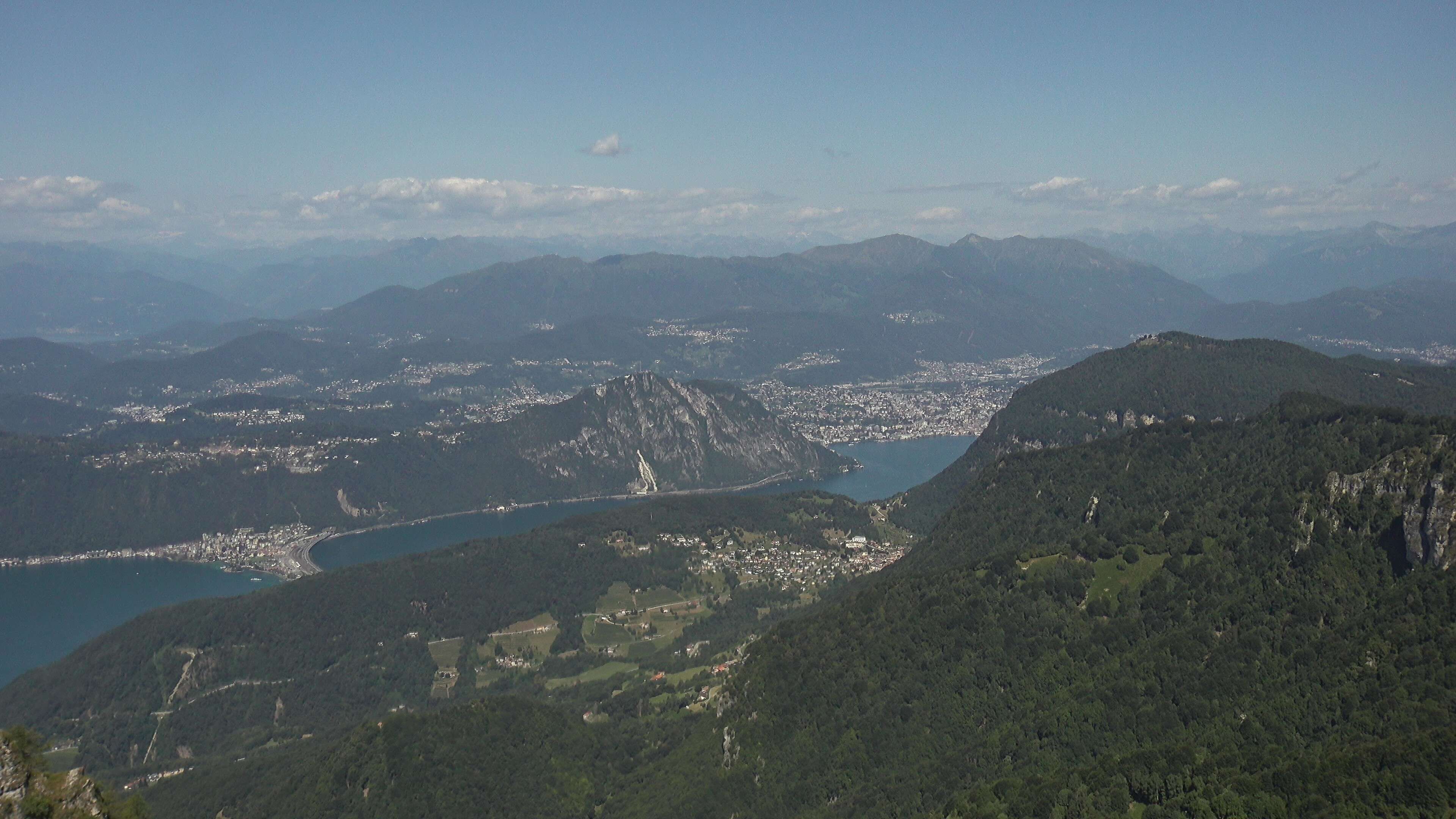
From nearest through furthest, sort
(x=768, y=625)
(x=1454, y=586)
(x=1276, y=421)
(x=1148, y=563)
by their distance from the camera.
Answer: (x=1454, y=586), (x=1148, y=563), (x=1276, y=421), (x=768, y=625)

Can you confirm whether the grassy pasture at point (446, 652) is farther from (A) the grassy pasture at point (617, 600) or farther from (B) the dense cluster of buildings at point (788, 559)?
(B) the dense cluster of buildings at point (788, 559)

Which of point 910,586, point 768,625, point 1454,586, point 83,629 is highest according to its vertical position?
point 1454,586

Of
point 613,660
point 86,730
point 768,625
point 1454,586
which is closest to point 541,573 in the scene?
point 613,660

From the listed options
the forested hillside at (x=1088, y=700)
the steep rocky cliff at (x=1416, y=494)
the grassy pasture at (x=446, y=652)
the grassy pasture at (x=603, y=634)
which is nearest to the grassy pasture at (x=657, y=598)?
the grassy pasture at (x=603, y=634)

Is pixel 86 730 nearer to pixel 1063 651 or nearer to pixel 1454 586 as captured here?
pixel 1063 651

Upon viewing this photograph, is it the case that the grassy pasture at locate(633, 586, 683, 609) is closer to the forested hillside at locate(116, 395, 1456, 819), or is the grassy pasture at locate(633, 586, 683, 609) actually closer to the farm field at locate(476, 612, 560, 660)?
the farm field at locate(476, 612, 560, 660)

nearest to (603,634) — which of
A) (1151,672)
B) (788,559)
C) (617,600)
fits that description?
(617,600)

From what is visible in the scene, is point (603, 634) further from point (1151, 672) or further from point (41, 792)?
point (41, 792)
